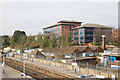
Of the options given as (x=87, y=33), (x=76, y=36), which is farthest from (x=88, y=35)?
(x=76, y=36)

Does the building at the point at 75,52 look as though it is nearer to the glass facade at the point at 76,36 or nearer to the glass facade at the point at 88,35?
the glass facade at the point at 88,35

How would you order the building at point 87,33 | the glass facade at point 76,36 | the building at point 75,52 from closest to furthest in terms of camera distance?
the building at point 75,52 < the building at point 87,33 < the glass facade at point 76,36

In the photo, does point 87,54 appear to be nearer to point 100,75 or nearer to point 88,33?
point 100,75

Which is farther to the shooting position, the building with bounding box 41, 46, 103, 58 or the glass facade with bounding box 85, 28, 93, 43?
the glass facade with bounding box 85, 28, 93, 43

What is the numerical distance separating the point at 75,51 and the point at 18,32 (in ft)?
315

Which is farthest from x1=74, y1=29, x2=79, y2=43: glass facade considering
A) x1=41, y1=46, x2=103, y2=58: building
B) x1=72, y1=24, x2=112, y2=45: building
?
x1=41, y1=46, x2=103, y2=58: building

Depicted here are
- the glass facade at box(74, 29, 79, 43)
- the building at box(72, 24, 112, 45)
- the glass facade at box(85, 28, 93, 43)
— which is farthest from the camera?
the glass facade at box(74, 29, 79, 43)

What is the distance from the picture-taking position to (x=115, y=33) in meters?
106

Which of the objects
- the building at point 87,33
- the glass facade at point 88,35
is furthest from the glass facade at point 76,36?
the glass facade at point 88,35

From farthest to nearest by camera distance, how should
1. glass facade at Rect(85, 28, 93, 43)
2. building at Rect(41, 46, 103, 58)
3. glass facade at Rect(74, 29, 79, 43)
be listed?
glass facade at Rect(74, 29, 79, 43) < glass facade at Rect(85, 28, 93, 43) < building at Rect(41, 46, 103, 58)

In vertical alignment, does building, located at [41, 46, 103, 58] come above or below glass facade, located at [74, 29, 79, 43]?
below

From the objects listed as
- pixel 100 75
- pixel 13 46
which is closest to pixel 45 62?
pixel 100 75

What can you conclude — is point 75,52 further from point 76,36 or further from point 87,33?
point 76,36

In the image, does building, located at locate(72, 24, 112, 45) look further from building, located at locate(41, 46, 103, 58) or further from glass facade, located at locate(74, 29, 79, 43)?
building, located at locate(41, 46, 103, 58)
